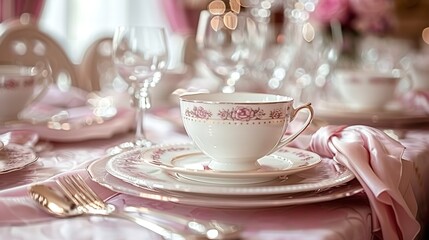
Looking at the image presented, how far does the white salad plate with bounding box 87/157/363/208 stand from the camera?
0.62 m

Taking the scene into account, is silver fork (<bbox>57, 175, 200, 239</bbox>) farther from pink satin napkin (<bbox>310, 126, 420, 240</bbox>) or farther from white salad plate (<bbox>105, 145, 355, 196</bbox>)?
pink satin napkin (<bbox>310, 126, 420, 240</bbox>)

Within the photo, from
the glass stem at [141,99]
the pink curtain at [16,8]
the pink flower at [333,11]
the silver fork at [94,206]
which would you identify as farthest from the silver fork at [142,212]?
the pink curtain at [16,8]

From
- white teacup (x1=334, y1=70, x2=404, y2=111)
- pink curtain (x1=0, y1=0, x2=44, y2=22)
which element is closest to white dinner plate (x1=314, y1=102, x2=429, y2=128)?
white teacup (x1=334, y1=70, x2=404, y2=111)

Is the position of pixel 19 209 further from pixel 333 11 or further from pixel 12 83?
pixel 333 11

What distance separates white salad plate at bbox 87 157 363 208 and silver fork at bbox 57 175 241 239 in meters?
0.02

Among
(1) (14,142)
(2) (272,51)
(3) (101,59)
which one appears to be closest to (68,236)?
(1) (14,142)

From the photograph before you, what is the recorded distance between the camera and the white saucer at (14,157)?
2.46 feet

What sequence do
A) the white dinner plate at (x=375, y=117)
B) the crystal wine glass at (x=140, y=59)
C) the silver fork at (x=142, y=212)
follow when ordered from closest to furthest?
the silver fork at (x=142, y=212) → the crystal wine glass at (x=140, y=59) → the white dinner plate at (x=375, y=117)

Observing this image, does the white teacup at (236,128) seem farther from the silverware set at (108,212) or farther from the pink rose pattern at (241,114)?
the silverware set at (108,212)

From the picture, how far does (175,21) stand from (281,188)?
12.4 feet

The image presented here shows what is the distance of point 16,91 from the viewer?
106cm

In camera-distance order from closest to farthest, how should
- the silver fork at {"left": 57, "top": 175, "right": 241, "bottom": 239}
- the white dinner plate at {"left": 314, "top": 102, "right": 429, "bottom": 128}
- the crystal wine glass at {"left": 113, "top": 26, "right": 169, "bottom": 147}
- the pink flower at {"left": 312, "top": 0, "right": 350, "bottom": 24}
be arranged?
the silver fork at {"left": 57, "top": 175, "right": 241, "bottom": 239}
the crystal wine glass at {"left": 113, "top": 26, "right": 169, "bottom": 147}
the white dinner plate at {"left": 314, "top": 102, "right": 429, "bottom": 128}
the pink flower at {"left": 312, "top": 0, "right": 350, "bottom": 24}

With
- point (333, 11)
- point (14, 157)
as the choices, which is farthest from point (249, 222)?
point (333, 11)

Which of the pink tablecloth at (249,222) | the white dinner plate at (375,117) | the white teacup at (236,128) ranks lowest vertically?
the white dinner plate at (375,117)
